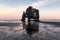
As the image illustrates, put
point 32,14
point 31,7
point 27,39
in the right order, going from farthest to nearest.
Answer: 1. point 32,14
2. point 31,7
3. point 27,39

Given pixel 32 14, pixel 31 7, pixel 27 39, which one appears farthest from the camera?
pixel 32 14

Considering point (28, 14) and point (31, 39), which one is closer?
point (31, 39)

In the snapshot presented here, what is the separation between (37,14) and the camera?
50.4ft

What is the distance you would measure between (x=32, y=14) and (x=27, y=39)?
8.43 meters

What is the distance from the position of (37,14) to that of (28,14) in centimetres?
92

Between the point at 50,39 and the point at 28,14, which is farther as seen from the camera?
the point at 28,14

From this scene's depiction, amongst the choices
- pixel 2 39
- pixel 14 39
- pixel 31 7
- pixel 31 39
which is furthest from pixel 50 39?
pixel 31 7

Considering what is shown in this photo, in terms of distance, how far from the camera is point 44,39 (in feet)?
23.1

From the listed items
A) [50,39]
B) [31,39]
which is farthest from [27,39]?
[50,39]

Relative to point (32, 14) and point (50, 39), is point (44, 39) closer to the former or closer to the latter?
point (50, 39)

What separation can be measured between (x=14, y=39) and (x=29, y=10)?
7.76 metres

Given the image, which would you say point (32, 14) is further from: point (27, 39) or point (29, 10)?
point (27, 39)

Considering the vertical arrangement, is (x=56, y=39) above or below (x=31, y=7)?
below

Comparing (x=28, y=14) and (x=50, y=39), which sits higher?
(x=28, y=14)
